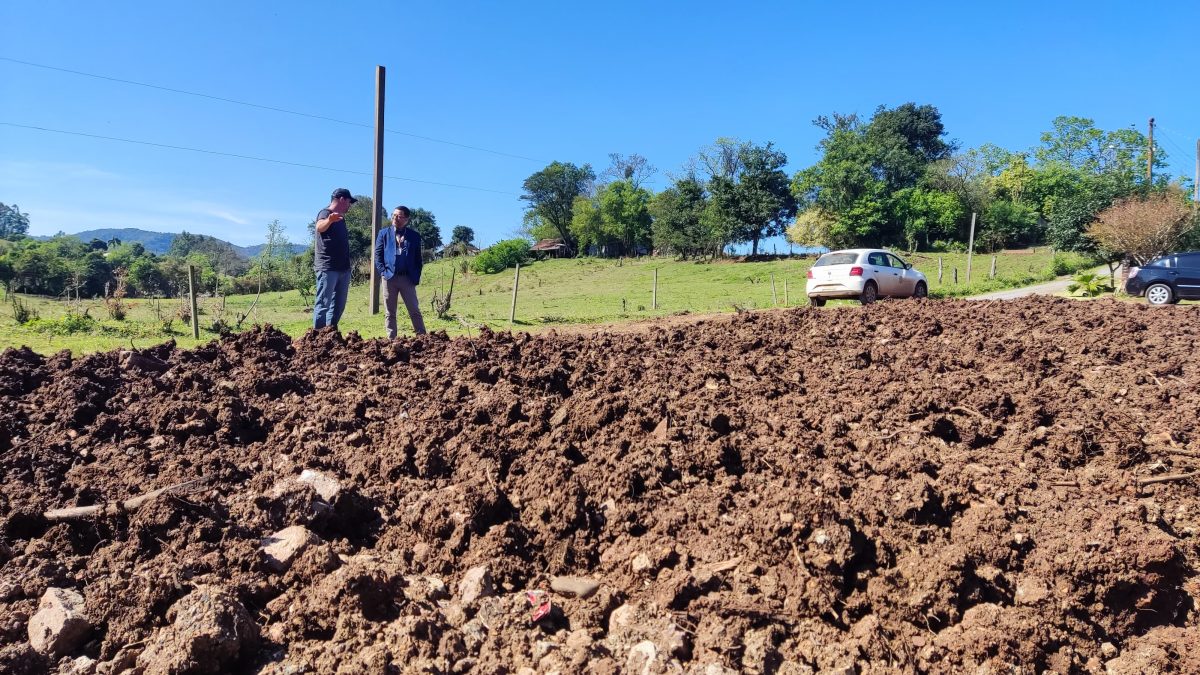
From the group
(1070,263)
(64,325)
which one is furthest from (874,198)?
(64,325)

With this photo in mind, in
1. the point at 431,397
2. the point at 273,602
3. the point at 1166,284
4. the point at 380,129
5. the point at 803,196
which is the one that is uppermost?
the point at 803,196

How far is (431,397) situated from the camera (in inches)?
192

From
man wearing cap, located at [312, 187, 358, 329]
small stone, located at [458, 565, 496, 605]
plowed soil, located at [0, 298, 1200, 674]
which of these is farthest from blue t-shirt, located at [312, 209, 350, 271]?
small stone, located at [458, 565, 496, 605]

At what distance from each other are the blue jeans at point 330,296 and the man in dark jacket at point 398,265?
48 cm

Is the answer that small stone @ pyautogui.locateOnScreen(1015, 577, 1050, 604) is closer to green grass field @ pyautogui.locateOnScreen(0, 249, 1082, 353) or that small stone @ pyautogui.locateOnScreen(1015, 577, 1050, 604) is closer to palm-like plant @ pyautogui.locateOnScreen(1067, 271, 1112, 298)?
green grass field @ pyautogui.locateOnScreen(0, 249, 1082, 353)

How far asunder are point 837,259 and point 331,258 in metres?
12.5

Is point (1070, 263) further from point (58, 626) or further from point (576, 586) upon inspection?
point (58, 626)

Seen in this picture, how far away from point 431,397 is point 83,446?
78.9 inches

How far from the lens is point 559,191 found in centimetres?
8162

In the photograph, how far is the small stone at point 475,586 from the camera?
2.65 metres

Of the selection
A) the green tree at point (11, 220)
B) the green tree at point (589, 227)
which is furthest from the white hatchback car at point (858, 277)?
the green tree at point (11, 220)

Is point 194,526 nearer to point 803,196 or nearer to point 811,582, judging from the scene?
point 811,582

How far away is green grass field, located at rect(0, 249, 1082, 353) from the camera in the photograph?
550 inches

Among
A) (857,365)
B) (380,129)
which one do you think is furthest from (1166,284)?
(380,129)
